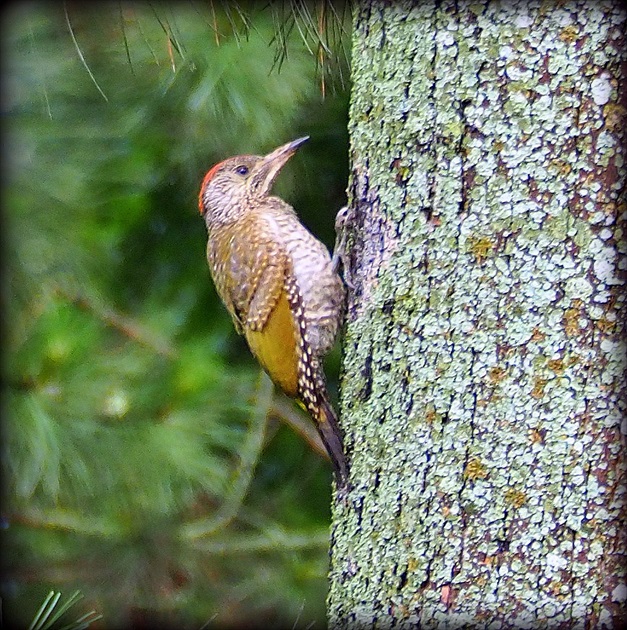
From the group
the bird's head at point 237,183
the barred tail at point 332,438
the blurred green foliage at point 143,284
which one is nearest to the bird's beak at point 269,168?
the bird's head at point 237,183

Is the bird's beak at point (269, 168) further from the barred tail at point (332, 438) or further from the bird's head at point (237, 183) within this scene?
the barred tail at point (332, 438)

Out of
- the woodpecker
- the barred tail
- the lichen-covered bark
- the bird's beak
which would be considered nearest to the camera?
the lichen-covered bark

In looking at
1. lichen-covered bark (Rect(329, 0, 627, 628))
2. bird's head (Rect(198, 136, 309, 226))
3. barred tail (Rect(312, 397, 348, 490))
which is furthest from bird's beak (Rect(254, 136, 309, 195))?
lichen-covered bark (Rect(329, 0, 627, 628))

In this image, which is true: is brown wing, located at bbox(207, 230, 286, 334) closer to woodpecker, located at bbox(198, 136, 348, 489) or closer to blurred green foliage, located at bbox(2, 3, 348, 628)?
woodpecker, located at bbox(198, 136, 348, 489)

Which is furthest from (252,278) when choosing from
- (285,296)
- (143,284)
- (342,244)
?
(143,284)

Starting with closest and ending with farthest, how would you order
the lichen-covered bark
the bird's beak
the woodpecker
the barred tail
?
the lichen-covered bark, the barred tail, the woodpecker, the bird's beak

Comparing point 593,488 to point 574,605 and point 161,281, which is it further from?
point 161,281

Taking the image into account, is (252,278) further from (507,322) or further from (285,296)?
(507,322)
